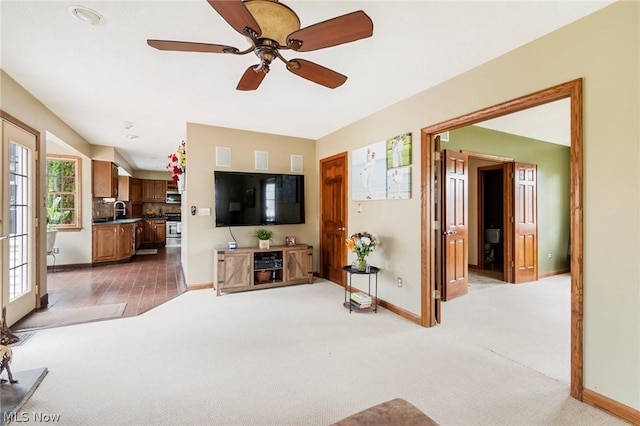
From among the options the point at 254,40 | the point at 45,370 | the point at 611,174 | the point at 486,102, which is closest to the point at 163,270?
the point at 45,370

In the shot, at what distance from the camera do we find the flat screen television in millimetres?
4582

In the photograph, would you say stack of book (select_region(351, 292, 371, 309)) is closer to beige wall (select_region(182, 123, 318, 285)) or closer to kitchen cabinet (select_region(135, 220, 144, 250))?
beige wall (select_region(182, 123, 318, 285))

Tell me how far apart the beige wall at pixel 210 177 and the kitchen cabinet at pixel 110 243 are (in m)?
2.85

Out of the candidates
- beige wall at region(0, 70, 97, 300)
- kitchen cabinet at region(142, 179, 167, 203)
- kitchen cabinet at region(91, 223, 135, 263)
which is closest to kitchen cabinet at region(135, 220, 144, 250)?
kitchen cabinet at region(142, 179, 167, 203)

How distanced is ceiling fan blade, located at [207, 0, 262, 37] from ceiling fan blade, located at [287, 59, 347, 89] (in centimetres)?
39

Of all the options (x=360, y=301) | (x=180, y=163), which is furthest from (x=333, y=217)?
(x=180, y=163)

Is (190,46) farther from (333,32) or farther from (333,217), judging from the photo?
(333,217)

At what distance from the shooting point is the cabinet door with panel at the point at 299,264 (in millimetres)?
4762

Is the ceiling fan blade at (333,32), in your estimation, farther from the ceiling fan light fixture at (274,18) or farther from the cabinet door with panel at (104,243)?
the cabinet door with panel at (104,243)

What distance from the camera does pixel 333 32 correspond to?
1585mm

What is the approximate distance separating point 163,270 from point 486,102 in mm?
6177

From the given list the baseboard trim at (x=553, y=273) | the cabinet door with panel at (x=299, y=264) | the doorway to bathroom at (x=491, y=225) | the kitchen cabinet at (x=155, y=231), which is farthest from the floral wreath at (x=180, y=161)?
the baseboard trim at (x=553, y=273)

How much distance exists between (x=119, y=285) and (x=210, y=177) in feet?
7.58

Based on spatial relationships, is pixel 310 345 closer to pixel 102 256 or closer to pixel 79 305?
pixel 79 305
